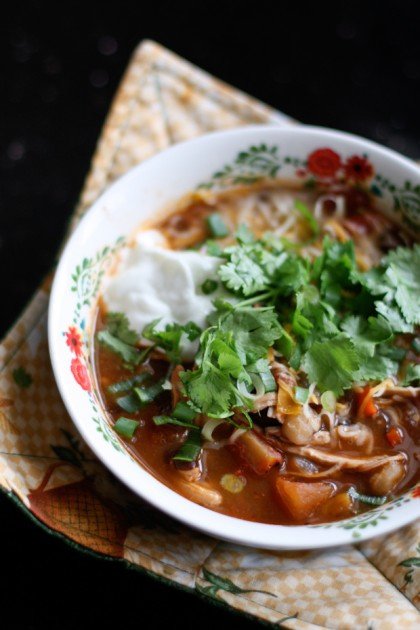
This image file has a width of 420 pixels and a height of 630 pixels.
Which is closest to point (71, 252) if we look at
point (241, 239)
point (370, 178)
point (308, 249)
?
point (241, 239)

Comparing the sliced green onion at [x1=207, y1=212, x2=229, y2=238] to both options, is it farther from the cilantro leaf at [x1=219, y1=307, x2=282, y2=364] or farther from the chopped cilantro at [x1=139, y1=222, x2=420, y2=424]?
the cilantro leaf at [x1=219, y1=307, x2=282, y2=364]

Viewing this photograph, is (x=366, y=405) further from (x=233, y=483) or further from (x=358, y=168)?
(x=358, y=168)

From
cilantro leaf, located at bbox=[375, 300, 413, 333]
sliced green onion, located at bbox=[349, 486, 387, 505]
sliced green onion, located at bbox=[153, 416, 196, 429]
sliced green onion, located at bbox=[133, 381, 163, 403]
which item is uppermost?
cilantro leaf, located at bbox=[375, 300, 413, 333]

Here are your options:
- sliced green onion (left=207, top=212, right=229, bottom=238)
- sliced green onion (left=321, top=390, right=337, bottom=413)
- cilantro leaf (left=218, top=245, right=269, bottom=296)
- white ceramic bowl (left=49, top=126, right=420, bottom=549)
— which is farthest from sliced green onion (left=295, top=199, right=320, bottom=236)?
sliced green onion (left=321, top=390, right=337, bottom=413)

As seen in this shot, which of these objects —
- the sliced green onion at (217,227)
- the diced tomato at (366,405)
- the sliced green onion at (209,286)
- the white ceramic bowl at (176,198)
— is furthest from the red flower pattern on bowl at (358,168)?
the diced tomato at (366,405)

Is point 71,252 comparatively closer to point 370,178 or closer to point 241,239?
point 241,239
